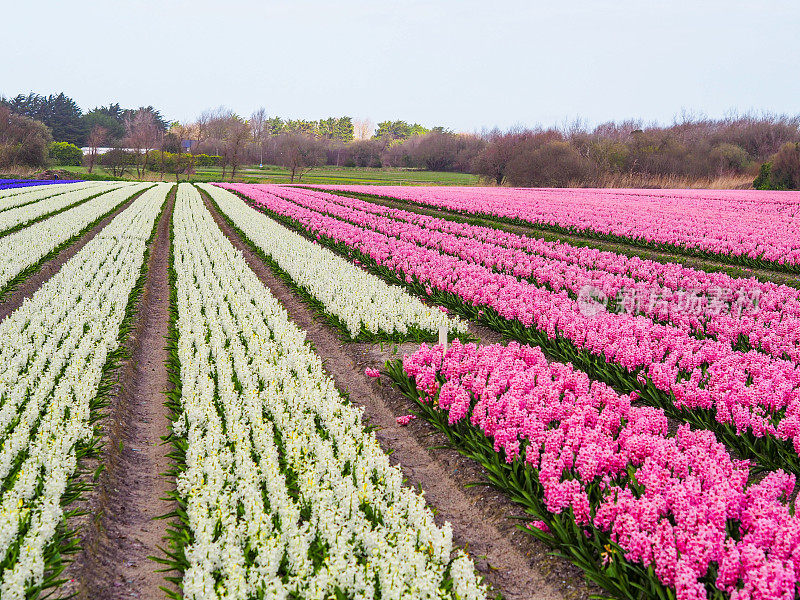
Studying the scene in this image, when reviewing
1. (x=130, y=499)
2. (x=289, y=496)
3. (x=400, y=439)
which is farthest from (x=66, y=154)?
(x=289, y=496)

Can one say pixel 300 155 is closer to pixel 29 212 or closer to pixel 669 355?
pixel 29 212

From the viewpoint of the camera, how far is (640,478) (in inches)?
196

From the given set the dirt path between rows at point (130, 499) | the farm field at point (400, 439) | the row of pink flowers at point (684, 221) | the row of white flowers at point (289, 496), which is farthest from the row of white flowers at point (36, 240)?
the row of pink flowers at point (684, 221)

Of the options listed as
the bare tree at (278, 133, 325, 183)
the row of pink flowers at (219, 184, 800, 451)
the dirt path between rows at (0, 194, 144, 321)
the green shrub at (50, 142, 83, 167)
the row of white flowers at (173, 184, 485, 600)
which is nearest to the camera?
the row of white flowers at (173, 184, 485, 600)

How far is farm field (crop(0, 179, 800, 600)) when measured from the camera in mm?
4227

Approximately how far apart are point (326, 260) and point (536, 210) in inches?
641

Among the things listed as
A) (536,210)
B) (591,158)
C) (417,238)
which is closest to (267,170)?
(591,158)

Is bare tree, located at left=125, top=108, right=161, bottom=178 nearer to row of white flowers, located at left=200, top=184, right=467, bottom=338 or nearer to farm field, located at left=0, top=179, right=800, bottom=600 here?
row of white flowers, located at left=200, top=184, right=467, bottom=338

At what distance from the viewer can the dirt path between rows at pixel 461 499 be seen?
4.54 m

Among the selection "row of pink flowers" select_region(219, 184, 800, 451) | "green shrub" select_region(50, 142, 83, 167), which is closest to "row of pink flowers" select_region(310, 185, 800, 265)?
"row of pink flowers" select_region(219, 184, 800, 451)

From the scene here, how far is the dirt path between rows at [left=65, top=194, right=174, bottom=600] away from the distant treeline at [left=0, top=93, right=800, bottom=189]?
60.4m

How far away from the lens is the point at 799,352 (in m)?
8.23

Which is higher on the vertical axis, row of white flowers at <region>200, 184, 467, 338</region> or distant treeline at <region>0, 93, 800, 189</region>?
distant treeline at <region>0, 93, 800, 189</region>

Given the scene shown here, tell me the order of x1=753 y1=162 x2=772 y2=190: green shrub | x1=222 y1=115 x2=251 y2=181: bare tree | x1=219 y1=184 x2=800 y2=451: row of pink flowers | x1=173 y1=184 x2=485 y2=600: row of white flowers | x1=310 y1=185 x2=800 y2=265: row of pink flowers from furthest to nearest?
x1=222 y1=115 x2=251 y2=181: bare tree, x1=753 y1=162 x2=772 y2=190: green shrub, x1=310 y1=185 x2=800 y2=265: row of pink flowers, x1=219 y1=184 x2=800 y2=451: row of pink flowers, x1=173 y1=184 x2=485 y2=600: row of white flowers
